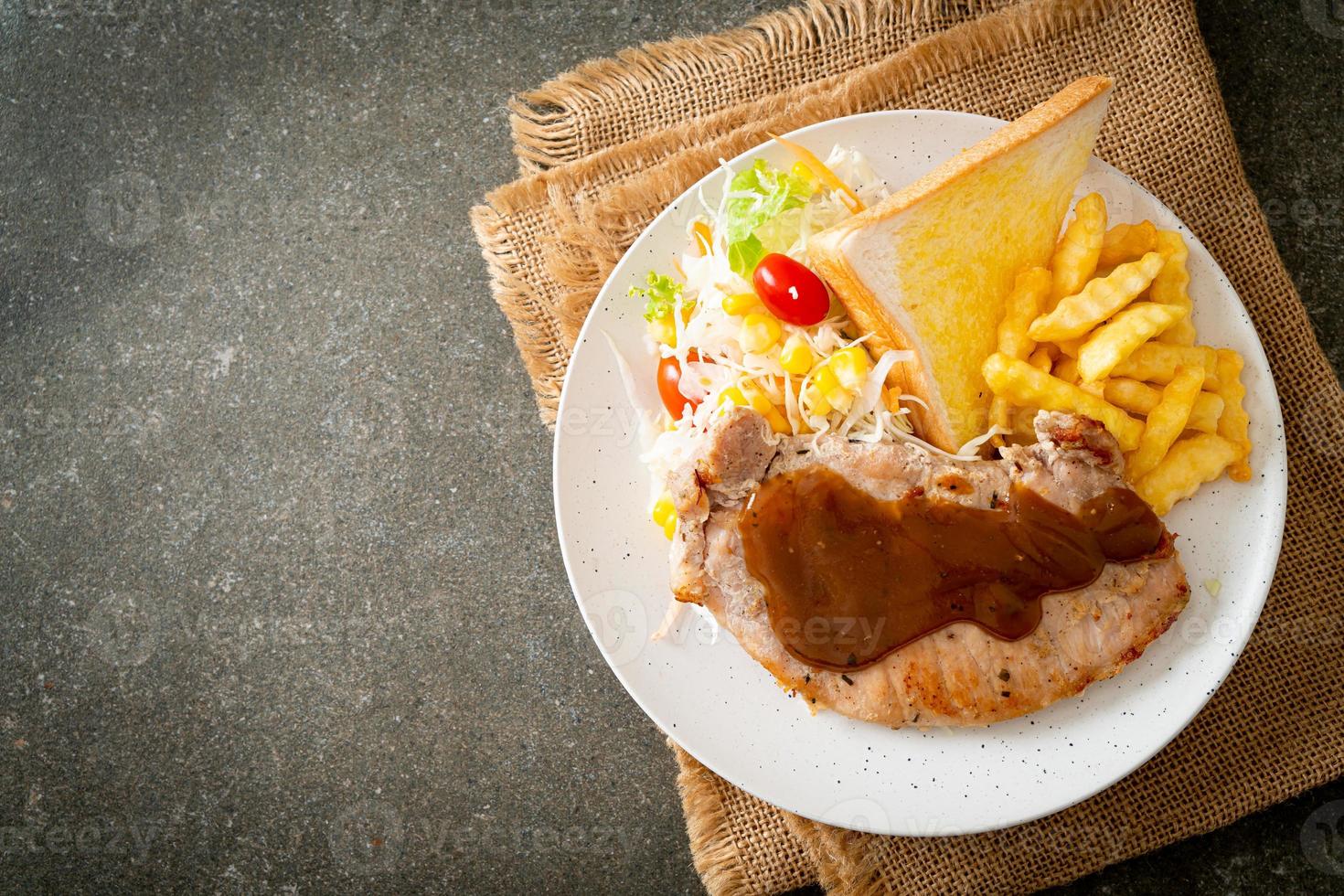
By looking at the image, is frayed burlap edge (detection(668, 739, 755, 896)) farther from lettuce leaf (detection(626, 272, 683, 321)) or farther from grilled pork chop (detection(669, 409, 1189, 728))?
lettuce leaf (detection(626, 272, 683, 321))

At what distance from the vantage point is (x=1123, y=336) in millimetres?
3240

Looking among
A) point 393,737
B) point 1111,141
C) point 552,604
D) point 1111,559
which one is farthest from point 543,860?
point 1111,141

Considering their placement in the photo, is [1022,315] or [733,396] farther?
[733,396]

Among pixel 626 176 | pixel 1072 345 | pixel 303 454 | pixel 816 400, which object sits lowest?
pixel 303 454

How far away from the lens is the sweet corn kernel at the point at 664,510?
12.2 ft

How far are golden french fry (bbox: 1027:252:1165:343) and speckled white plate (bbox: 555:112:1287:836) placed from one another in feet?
1.98

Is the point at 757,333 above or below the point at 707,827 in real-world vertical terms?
above

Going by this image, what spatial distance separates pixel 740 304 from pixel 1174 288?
68.6 inches

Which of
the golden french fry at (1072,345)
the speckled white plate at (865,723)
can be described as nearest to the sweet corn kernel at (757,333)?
the speckled white plate at (865,723)

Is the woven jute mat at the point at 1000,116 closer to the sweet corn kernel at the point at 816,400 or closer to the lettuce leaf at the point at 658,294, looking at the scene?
the lettuce leaf at the point at 658,294

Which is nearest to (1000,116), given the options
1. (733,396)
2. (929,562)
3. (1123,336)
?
(1123,336)

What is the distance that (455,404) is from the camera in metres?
4.50

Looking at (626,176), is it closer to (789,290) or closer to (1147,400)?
(789,290)

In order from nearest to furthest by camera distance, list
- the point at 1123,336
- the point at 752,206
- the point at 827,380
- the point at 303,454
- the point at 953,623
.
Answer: the point at 1123,336 → the point at 953,623 → the point at 827,380 → the point at 752,206 → the point at 303,454
